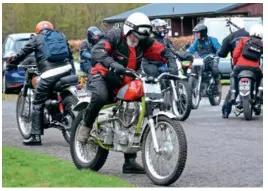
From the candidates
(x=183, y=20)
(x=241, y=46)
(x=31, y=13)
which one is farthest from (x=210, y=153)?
(x=183, y=20)

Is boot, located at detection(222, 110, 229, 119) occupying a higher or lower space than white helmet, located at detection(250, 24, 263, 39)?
lower

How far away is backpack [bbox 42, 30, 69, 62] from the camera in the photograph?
12.4m

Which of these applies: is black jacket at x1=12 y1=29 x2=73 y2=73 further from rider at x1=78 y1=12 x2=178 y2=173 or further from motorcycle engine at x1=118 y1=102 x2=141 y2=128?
motorcycle engine at x1=118 y1=102 x2=141 y2=128

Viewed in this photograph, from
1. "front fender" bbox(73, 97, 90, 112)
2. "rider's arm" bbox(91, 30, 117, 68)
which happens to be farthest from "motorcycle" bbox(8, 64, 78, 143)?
"rider's arm" bbox(91, 30, 117, 68)

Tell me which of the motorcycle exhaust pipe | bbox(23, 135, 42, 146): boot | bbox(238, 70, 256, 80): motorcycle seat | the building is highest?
the building

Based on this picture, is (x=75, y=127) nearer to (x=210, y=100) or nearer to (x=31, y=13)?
(x=210, y=100)

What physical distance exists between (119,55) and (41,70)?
336 centimetres

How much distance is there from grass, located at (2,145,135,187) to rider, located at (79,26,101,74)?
22.6 ft

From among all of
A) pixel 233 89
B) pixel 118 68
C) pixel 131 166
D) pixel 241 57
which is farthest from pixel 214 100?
pixel 118 68

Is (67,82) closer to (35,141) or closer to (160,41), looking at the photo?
(35,141)

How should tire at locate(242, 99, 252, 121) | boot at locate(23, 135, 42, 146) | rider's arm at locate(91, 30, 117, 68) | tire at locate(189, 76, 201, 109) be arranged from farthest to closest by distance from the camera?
tire at locate(189, 76, 201, 109)
tire at locate(242, 99, 252, 121)
boot at locate(23, 135, 42, 146)
rider's arm at locate(91, 30, 117, 68)

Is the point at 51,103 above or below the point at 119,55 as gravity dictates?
below

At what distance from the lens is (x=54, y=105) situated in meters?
12.6

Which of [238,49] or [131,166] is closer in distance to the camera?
[131,166]
